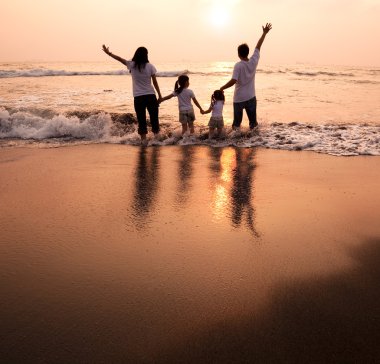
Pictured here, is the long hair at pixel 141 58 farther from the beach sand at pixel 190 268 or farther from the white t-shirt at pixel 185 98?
the beach sand at pixel 190 268

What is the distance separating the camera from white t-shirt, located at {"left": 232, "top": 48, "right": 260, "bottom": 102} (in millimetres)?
8070

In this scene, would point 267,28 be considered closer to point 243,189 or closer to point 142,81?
point 142,81

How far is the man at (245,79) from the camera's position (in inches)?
316

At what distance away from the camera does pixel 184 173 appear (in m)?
5.92

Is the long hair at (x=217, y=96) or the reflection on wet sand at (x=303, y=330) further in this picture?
the long hair at (x=217, y=96)

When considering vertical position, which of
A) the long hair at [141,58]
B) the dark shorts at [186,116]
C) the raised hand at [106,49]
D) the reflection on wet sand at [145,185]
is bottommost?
the reflection on wet sand at [145,185]

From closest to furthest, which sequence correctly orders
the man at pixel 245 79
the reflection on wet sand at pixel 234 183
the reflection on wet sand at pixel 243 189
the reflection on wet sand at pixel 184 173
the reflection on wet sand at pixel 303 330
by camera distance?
the reflection on wet sand at pixel 303 330, the reflection on wet sand at pixel 243 189, the reflection on wet sand at pixel 234 183, the reflection on wet sand at pixel 184 173, the man at pixel 245 79

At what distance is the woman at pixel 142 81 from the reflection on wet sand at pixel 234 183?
5.22ft

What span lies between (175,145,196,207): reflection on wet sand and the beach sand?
0.05 m

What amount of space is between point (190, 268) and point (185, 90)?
648 cm

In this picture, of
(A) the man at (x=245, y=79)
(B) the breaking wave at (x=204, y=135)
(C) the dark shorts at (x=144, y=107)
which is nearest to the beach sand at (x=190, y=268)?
(B) the breaking wave at (x=204, y=135)

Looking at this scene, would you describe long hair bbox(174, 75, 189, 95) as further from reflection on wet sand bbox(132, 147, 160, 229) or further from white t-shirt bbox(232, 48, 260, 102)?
reflection on wet sand bbox(132, 147, 160, 229)

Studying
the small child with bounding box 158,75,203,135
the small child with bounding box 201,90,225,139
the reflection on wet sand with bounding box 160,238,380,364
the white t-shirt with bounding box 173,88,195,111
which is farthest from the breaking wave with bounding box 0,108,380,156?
the reflection on wet sand with bounding box 160,238,380,364

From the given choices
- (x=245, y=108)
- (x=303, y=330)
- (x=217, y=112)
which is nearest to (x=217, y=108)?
(x=217, y=112)
